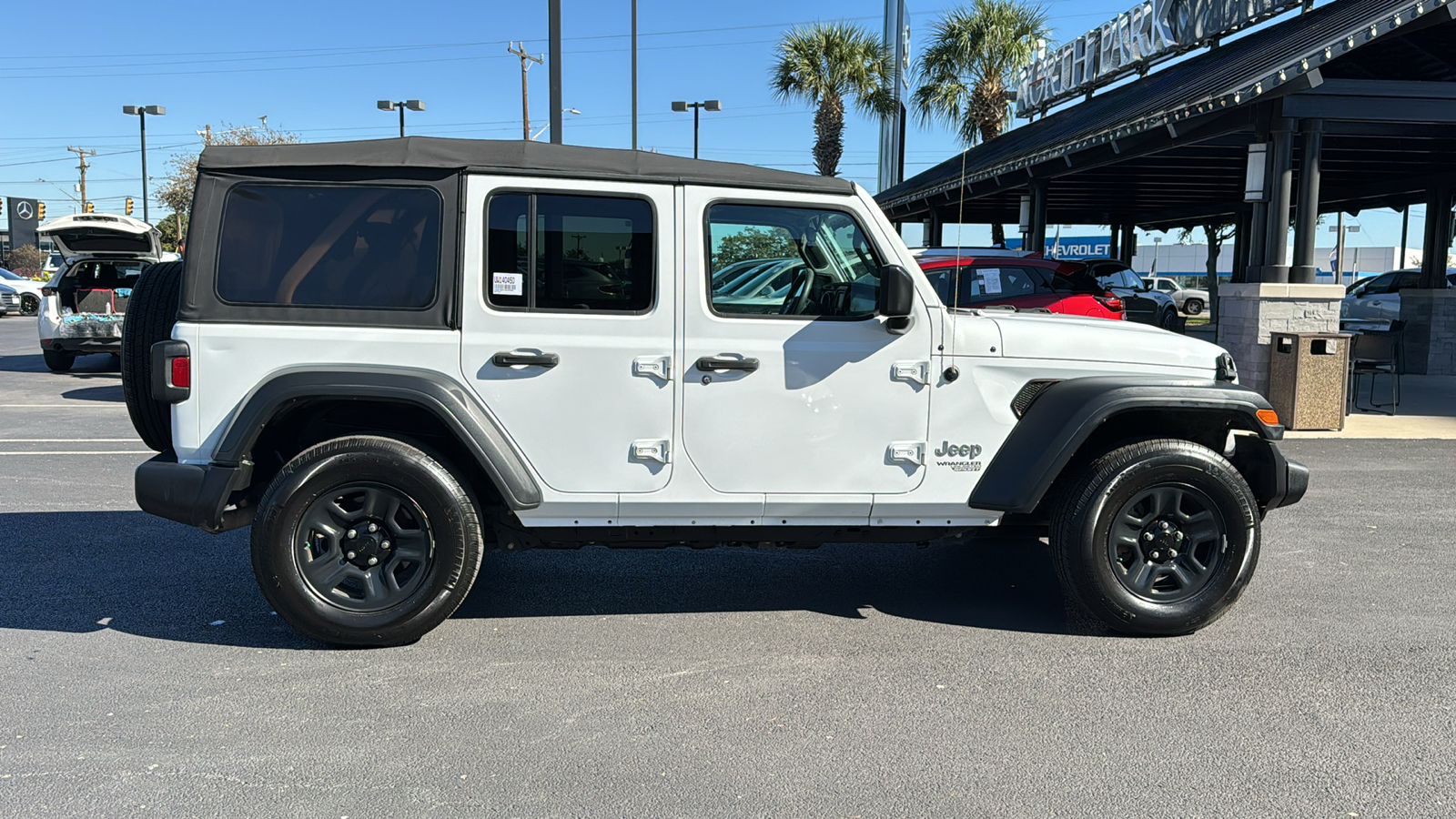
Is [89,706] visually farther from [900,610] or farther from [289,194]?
[900,610]

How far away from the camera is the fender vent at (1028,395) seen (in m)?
4.38

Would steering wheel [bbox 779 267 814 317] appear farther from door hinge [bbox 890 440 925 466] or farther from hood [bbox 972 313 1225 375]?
hood [bbox 972 313 1225 375]

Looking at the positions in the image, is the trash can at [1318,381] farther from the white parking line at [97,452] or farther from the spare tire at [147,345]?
the white parking line at [97,452]

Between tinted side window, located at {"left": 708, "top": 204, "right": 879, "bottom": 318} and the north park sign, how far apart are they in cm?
1732

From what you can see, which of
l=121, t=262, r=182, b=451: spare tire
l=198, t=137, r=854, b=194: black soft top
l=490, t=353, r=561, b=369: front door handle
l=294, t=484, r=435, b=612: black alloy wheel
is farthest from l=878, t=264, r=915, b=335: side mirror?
l=121, t=262, r=182, b=451: spare tire

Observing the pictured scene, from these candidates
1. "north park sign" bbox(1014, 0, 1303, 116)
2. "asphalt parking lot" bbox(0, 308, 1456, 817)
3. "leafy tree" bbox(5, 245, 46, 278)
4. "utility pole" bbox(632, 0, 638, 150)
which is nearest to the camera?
"asphalt parking lot" bbox(0, 308, 1456, 817)

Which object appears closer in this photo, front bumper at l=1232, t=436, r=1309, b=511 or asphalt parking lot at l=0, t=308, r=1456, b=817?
asphalt parking lot at l=0, t=308, r=1456, b=817

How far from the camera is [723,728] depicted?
3537mm

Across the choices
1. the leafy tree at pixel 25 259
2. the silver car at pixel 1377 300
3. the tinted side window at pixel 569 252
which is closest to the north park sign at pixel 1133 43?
the silver car at pixel 1377 300

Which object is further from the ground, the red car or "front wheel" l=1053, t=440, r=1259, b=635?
the red car

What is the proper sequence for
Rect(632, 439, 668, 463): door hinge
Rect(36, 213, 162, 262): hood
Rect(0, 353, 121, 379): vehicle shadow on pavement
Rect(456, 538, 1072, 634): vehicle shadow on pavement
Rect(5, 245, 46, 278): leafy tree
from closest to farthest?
1. Rect(632, 439, 668, 463): door hinge
2. Rect(456, 538, 1072, 634): vehicle shadow on pavement
3. Rect(36, 213, 162, 262): hood
4. Rect(0, 353, 121, 379): vehicle shadow on pavement
5. Rect(5, 245, 46, 278): leafy tree

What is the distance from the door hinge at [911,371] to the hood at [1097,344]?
0.33m

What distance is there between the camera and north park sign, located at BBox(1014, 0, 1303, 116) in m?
19.3

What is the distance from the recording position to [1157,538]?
443cm
